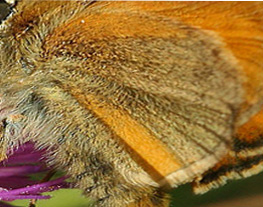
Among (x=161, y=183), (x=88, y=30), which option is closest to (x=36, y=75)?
(x=88, y=30)

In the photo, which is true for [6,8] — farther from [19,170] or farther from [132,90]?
[19,170]

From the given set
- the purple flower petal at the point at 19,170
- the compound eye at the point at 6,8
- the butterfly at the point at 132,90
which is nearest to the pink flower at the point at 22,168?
the purple flower petal at the point at 19,170

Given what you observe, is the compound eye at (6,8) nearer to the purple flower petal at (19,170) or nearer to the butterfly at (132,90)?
the butterfly at (132,90)

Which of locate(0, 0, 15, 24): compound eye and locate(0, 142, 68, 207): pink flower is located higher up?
locate(0, 0, 15, 24): compound eye

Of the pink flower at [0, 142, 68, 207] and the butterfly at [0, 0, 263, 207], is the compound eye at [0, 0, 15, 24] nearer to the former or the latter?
the butterfly at [0, 0, 263, 207]

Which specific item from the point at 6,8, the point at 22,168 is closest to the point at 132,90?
the point at 6,8

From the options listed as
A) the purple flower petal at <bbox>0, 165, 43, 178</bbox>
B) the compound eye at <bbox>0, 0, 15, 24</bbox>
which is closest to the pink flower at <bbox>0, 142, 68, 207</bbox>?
the purple flower petal at <bbox>0, 165, 43, 178</bbox>

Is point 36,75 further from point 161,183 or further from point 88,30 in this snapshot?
point 161,183
